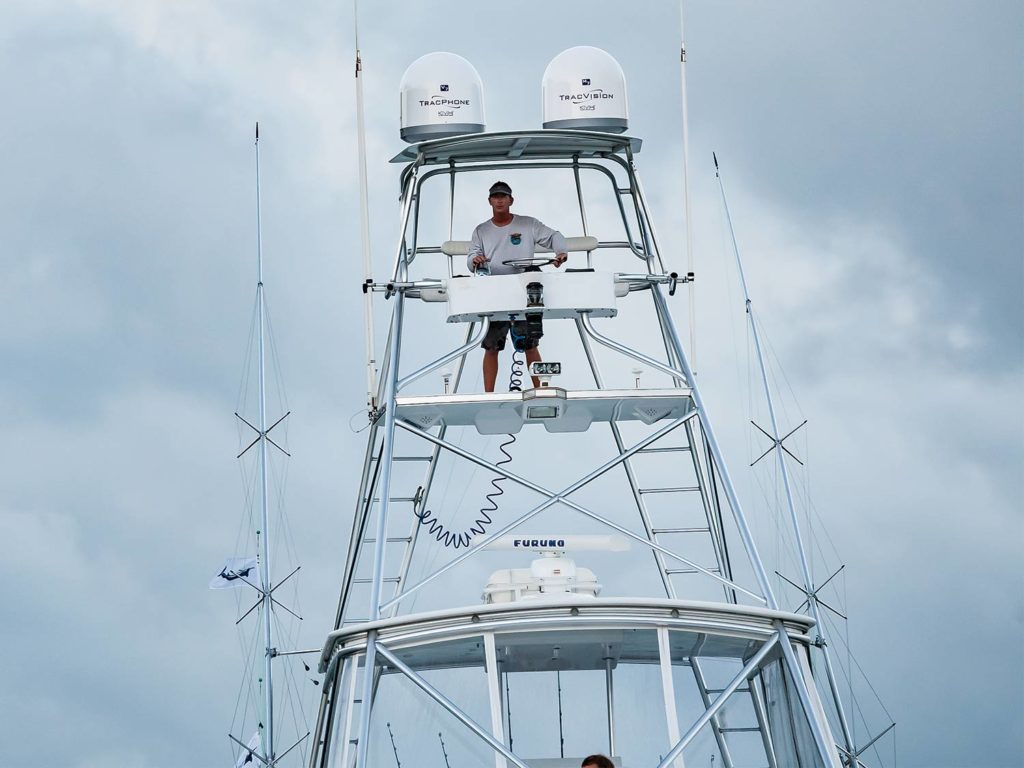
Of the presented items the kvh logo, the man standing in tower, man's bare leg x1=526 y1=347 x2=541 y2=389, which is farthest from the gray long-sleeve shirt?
the kvh logo

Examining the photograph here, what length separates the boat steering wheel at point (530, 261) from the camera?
20031mm

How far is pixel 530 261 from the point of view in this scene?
65.9 ft

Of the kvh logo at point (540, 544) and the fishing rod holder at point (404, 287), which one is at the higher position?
the fishing rod holder at point (404, 287)

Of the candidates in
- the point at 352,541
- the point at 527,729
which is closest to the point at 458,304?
the point at 352,541

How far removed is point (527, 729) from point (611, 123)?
23.6 ft

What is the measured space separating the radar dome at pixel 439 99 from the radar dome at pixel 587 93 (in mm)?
845

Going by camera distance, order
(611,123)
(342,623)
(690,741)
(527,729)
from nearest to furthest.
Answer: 1. (690,741)
2. (527,729)
3. (342,623)
4. (611,123)

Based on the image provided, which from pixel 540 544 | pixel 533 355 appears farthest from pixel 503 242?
pixel 540 544

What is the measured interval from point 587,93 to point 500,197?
1725 mm

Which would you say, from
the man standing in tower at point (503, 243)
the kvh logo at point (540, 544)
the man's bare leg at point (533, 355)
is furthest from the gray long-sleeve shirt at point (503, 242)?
the kvh logo at point (540, 544)

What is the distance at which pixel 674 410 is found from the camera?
766 inches

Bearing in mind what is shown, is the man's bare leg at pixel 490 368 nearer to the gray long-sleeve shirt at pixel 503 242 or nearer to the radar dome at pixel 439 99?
the gray long-sleeve shirt at pixel 503 242

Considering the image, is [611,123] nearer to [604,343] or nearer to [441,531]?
[604,343]

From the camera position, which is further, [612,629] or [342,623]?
[342,623]
